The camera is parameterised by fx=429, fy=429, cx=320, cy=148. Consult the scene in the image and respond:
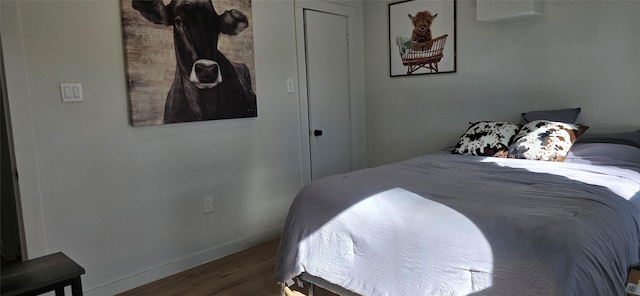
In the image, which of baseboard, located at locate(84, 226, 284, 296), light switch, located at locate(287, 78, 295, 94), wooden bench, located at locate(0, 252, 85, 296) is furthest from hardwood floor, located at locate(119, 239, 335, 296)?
light switch, located at locate(287, 78, 295, 94)

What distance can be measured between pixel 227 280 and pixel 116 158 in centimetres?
103

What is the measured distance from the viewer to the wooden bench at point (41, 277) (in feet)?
5.17

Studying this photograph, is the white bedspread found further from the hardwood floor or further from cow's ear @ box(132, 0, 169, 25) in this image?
cow's ear @ box(132, 0, 169, 25)

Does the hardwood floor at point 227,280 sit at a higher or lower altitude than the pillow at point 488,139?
lower

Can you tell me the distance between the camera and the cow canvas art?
8.64 ft

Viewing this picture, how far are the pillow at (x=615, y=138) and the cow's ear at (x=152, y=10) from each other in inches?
110

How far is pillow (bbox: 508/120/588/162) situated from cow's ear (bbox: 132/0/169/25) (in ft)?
7.91

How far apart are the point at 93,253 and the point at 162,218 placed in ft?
1.50

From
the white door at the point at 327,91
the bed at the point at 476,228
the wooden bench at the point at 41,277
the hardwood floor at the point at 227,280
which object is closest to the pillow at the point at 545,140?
the bed at the point at 476,228

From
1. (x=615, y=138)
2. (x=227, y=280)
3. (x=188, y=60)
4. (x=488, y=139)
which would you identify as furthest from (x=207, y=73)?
(x=615, y=138)

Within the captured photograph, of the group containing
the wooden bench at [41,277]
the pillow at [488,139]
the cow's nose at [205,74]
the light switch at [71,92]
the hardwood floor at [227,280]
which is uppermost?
the cow's nose at [205,74]

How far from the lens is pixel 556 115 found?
118 inches

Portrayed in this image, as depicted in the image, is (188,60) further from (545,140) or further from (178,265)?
(545,140)

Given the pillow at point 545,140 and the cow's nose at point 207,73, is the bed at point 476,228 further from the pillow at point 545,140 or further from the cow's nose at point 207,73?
the cow's nose at point 207,73
